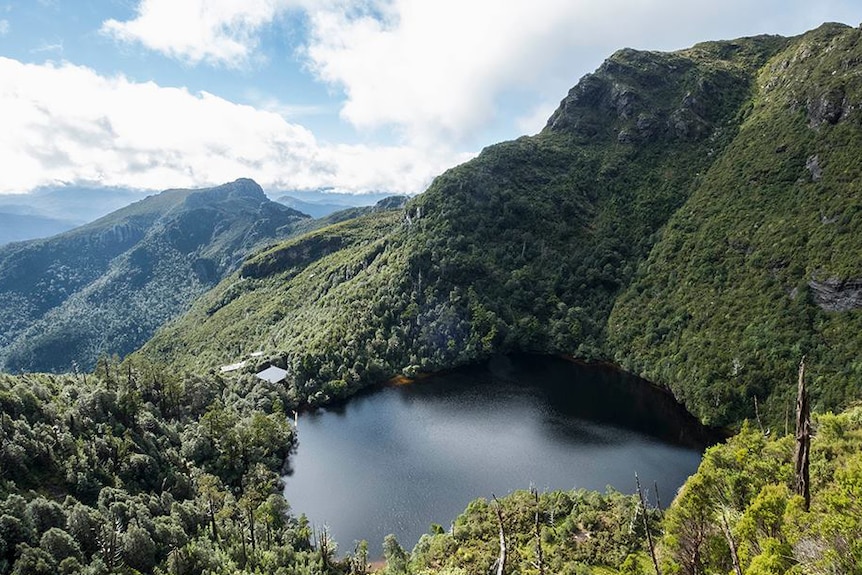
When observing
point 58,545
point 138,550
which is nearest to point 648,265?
point 138,550

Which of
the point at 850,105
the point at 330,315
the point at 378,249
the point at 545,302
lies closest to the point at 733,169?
the point at 850,105

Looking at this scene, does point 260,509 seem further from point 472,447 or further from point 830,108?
Answer: point 830,108

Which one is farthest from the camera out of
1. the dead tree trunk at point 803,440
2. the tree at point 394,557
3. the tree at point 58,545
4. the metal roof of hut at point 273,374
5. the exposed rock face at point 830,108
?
the exposed rock face at point 830,108

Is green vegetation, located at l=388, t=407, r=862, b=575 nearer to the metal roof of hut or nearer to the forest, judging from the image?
the forest

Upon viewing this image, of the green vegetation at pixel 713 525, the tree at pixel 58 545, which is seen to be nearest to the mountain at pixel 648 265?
the green vegetation at pixel 713 525

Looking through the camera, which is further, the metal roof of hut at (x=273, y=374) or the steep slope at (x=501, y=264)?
the steep slope at (x=501, y=264)

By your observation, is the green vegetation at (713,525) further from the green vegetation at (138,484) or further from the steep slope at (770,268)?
the steep slope at (770,268)

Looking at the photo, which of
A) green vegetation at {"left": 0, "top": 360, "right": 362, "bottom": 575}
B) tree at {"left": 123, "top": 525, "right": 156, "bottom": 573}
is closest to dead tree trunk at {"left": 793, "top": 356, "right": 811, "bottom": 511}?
green vegetation at {"left": 0, "top": 360, "right": 362, "bottom": 575}
